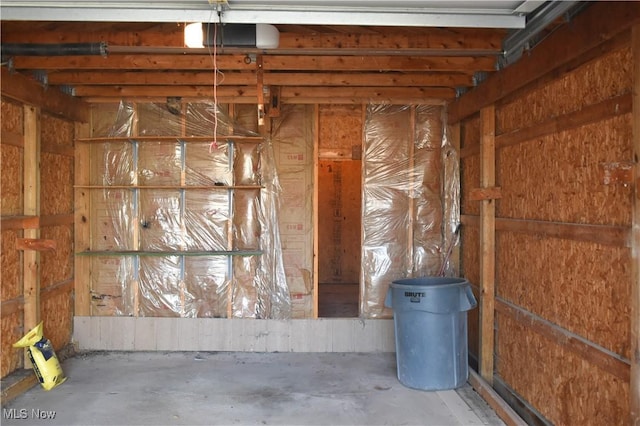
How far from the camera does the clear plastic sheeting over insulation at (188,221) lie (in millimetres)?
5328

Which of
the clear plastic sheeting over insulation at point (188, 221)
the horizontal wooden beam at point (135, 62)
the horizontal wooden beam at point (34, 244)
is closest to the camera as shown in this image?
the horizontal wooden beam at point (135, 62)

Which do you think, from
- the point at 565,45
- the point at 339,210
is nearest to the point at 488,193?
the point at 565,45

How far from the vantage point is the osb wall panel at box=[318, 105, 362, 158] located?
5445 mm

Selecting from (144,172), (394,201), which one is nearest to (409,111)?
(394,201)

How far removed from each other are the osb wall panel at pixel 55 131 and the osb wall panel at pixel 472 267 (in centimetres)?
409

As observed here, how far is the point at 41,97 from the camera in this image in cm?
446

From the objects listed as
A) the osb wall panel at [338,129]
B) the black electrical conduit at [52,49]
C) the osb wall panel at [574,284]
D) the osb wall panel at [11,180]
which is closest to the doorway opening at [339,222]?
Result: the osb wall panel at [338,129]

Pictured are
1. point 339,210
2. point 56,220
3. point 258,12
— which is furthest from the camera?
point 339,210

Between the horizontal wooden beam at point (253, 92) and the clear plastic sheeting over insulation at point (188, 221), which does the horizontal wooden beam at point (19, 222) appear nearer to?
the clear plastic sheeting over insulation at point (188, 221)

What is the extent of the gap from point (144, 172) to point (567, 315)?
4205mm

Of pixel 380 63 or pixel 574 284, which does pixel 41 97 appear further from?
pixel 574 284

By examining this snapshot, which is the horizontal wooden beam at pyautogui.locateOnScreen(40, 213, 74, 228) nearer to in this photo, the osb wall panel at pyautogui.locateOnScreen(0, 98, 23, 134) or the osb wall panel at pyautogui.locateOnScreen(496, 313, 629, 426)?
the osb wall panel at pyautogui.locateOnScreen(0, 98, 23, 134)

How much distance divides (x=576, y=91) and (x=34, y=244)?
4216mm

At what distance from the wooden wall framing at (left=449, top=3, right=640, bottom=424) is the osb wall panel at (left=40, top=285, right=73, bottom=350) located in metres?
3.95
